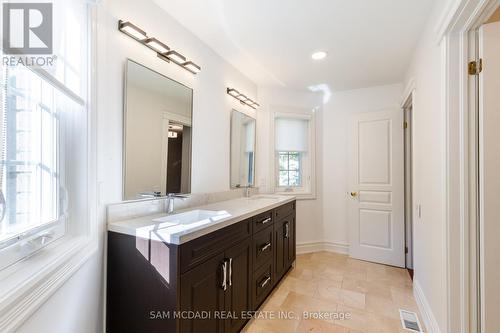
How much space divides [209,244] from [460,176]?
5.11ft

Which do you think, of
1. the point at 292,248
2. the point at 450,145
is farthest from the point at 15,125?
the point at 292,248

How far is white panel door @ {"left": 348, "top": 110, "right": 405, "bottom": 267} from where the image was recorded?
3225mm

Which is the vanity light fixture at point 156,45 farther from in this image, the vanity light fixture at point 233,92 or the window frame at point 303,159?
the window frame at point 303,159

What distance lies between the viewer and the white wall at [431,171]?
→ 62.3 inches

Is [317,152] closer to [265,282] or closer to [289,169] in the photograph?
[289,169]

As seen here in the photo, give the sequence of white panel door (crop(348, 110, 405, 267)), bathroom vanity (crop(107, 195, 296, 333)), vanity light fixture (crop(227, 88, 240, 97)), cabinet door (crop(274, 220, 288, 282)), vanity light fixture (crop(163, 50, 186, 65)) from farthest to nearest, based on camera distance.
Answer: white panel door (crop(348, 110, 405, 267)), vanity light fixture (crop(227, 88, 240, 97)), cabinet door (crop(274, 220, 288, 282)), vanity light fixture (crop(163, 50, 186, 65)), bathroom vanity (crop(107, 195, 296, 333))

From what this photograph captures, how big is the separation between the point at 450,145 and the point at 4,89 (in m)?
2.15

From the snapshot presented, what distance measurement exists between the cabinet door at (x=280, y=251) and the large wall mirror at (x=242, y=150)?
0.73 meters

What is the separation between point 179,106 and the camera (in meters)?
2.05

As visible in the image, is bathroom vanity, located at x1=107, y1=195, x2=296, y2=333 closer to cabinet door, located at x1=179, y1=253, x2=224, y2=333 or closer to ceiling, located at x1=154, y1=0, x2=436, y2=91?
cabinet door, located at x1=179, y1=253, x2=224, y2=333


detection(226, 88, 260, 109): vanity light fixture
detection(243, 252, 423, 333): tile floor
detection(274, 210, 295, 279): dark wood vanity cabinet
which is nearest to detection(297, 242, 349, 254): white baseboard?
detection(243, 252, 423, 333): tile floor

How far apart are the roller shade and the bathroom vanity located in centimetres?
204

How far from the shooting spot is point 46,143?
109 cm

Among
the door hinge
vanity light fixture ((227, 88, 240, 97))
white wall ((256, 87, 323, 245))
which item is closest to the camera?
the door hinge
